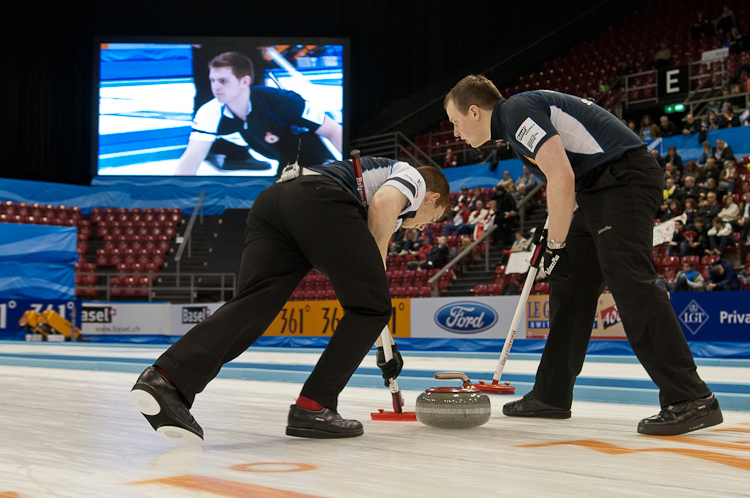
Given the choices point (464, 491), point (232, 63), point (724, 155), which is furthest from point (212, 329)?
point (232, 63)

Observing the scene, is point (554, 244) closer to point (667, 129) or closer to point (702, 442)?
point (702, 442)

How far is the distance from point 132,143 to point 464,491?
21.4 m

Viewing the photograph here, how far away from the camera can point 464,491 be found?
1545mm

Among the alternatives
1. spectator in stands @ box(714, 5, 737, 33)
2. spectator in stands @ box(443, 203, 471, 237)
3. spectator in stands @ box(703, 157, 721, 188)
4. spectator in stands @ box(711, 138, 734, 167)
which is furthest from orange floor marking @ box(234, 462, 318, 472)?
spectator in stands @ box(714, 5, 737, 33)

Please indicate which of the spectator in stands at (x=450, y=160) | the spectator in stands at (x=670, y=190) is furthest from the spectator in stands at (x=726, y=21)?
the spectator in stands at (x=670, y=190)

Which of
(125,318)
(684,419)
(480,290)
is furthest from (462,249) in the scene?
(684,419)

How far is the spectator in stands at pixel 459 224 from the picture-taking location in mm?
14422

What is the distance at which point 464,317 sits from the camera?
11602 millimetres

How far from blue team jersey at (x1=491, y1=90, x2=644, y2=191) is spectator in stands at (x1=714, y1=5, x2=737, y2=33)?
54.1 ft

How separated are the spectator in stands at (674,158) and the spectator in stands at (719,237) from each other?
202 centimetres

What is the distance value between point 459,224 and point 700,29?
8.21 m

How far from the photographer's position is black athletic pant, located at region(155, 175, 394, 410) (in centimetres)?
243

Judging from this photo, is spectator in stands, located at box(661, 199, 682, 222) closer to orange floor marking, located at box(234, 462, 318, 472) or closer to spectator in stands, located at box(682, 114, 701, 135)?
spectator in stands, located at box(682, 114, 701, 135)

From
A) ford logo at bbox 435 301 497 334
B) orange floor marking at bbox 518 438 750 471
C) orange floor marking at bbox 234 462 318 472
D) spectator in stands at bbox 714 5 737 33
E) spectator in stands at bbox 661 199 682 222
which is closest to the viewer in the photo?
orange floor marking at bbox 234 462 318 472
